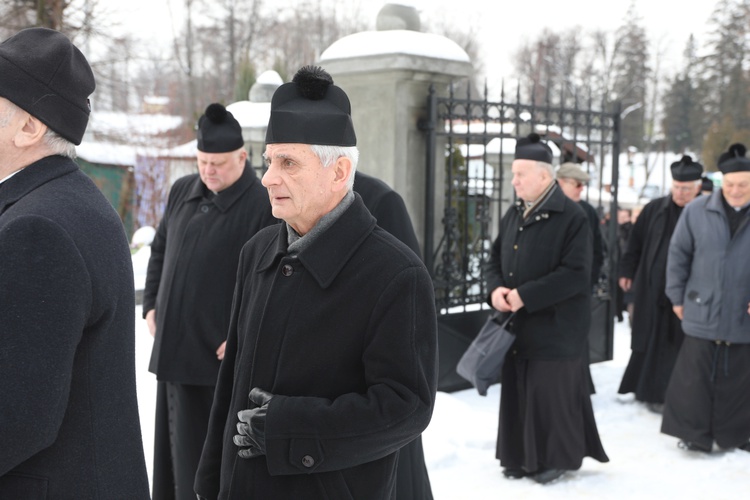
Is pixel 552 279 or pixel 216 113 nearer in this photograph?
pixel 216 113

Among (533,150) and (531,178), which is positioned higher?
(533,150)

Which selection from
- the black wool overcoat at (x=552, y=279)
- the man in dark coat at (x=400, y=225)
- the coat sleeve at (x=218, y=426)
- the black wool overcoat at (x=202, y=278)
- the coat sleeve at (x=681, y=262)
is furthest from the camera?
the coat sleeve at (x=681, y=262)

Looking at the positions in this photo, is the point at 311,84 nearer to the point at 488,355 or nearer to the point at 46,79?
the point at 46,79

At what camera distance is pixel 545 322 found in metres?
4.98

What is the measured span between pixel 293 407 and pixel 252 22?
38.1 m

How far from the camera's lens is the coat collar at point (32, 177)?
6.12ft

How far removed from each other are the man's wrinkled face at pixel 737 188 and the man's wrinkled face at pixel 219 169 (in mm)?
3415

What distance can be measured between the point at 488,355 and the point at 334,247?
2958 mm

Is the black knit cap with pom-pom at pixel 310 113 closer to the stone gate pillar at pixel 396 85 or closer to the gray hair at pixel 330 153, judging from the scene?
the gray hair at pixel 330 153

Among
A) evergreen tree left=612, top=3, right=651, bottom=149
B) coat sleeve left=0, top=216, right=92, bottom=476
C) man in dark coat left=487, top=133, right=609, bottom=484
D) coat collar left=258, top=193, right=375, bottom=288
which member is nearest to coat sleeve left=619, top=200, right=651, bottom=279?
man in dark coat left=487, top=133, right=609, bottom=484

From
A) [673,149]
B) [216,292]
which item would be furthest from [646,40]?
[216,292]

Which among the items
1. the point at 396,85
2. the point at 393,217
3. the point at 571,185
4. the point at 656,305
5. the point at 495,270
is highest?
the point at 396,85

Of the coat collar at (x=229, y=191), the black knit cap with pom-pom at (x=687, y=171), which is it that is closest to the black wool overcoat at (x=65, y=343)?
the coat collar at (x=229, y=191)

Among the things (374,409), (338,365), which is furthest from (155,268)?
(374,409)
